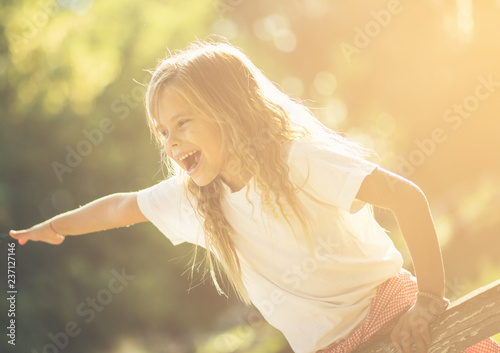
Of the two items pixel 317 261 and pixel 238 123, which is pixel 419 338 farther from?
pixel 238 123

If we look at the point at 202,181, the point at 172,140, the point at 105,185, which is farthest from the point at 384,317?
the point at 105,185

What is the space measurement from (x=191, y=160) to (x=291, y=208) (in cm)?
33

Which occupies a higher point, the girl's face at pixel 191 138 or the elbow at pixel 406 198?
the girl's face at pixel 191 138

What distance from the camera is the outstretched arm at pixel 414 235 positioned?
4.16ft

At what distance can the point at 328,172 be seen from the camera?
133 centimetres

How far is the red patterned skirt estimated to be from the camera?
140cm

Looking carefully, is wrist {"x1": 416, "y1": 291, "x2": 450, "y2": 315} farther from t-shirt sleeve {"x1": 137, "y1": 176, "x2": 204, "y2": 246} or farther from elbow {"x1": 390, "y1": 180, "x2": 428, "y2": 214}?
t-shirt sleeve {"x1": 137, "y1": 176, "x2": 204, "y2": 246}

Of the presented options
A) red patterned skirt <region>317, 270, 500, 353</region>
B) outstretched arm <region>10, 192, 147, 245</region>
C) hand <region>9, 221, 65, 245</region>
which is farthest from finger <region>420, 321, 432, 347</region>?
hand <region>9, 221, 65, 245</region>

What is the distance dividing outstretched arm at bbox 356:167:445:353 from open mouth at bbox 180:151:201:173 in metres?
0.48

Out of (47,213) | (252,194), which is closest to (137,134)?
(47,213)

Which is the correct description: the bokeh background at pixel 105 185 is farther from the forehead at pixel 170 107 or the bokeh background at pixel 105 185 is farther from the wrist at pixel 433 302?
the wrist at pixel 433 302

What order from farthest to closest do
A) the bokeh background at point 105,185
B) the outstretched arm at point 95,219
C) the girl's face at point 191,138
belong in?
the bokeh background at point 105,185, the outstretched arm at point 95,219, the girl's face at point 191,138

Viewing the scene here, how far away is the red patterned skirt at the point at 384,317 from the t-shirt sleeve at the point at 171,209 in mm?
554

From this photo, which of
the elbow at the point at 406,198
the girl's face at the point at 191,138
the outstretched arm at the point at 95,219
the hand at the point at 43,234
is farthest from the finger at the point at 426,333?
the hand at the point at 43,234
